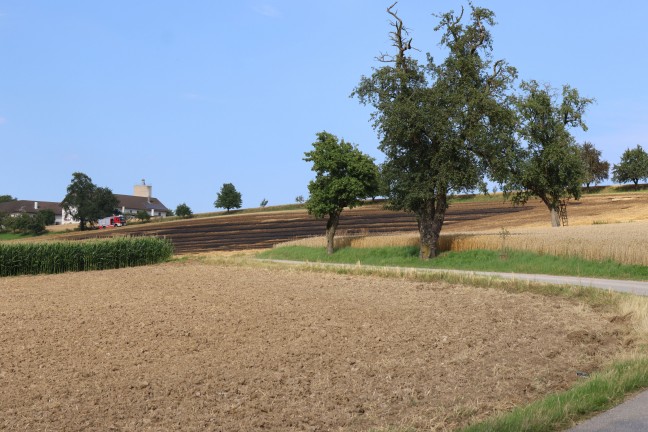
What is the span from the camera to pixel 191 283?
91.0ft

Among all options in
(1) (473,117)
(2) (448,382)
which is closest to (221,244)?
(1) (473,117)

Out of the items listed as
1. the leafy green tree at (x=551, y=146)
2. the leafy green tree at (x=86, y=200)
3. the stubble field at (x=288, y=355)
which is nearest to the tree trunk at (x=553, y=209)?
the leafy green tree at (x=551, y=146)

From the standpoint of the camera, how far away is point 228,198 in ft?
417

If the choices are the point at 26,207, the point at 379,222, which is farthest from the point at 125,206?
the point at 379,222

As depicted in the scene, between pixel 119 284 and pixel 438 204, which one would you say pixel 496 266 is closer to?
pixel 438 204

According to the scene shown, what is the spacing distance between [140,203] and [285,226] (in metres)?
90.3

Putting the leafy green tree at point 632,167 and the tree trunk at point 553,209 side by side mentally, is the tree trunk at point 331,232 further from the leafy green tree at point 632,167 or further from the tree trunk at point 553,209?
the leafy green tree at point 632,167

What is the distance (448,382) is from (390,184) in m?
30.8

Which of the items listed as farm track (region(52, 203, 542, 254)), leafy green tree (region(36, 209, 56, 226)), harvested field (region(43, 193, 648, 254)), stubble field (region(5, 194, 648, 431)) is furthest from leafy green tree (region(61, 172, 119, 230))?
stubble field (region(5, 194, 648, 431))

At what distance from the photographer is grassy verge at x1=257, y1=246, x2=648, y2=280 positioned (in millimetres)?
30969

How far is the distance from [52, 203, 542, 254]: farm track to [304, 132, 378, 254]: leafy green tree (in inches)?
392

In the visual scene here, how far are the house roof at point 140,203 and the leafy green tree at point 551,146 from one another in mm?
108913

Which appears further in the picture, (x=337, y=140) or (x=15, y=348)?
(x=337, y=140)

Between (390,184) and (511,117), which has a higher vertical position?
(511,117)
